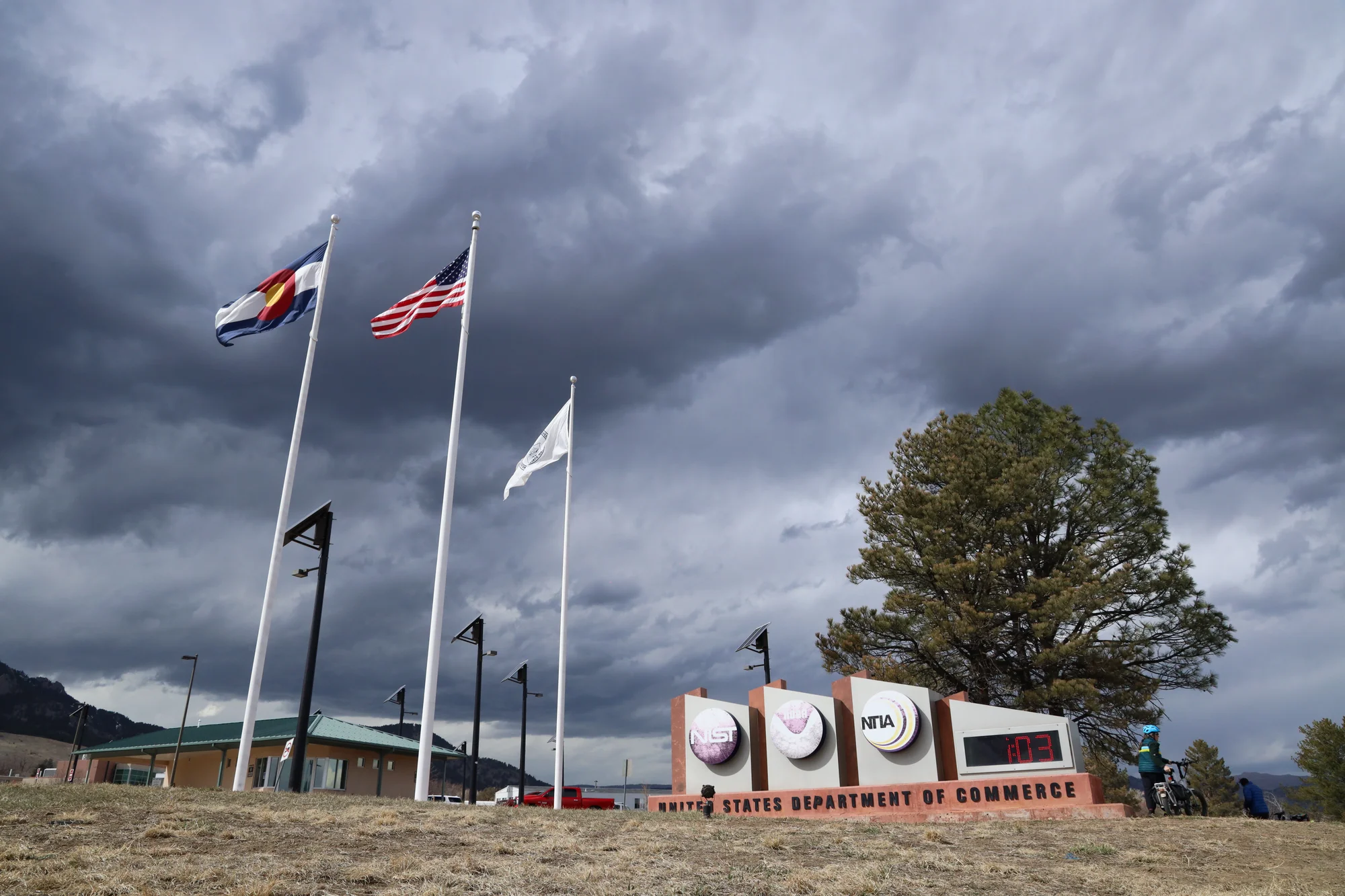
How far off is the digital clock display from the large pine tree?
7620 mm

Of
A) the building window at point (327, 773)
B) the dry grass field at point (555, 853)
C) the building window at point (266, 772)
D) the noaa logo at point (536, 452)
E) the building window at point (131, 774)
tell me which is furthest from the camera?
the building window at point (131, 774)

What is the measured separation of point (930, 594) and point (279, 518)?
23495mm

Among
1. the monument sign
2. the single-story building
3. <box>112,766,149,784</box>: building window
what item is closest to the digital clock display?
the monument sign

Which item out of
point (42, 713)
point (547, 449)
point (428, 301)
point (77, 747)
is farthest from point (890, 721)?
point (42, 713)

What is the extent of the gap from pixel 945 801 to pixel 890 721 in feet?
8.38

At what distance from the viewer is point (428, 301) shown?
2331 cm

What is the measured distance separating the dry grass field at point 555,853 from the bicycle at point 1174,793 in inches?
108

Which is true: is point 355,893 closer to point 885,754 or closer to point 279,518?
point 279,518

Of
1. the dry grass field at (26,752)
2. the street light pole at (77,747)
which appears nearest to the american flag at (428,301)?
the street light pole at (77,747)

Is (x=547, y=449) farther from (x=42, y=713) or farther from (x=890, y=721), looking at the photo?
(x=42, y=713)

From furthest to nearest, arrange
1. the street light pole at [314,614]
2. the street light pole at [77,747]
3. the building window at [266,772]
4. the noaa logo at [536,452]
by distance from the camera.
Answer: the street light pole at [77,747] < the building window at [266,772] < the noaa logo at [536,452] < the street light pole at [314,614]

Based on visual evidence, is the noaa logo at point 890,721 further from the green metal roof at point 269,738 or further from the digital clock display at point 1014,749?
the green metal roof at point 269,738

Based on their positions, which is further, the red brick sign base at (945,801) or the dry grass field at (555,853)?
the red brick sign base at (945,801)

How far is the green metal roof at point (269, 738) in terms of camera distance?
4512 centimetres
